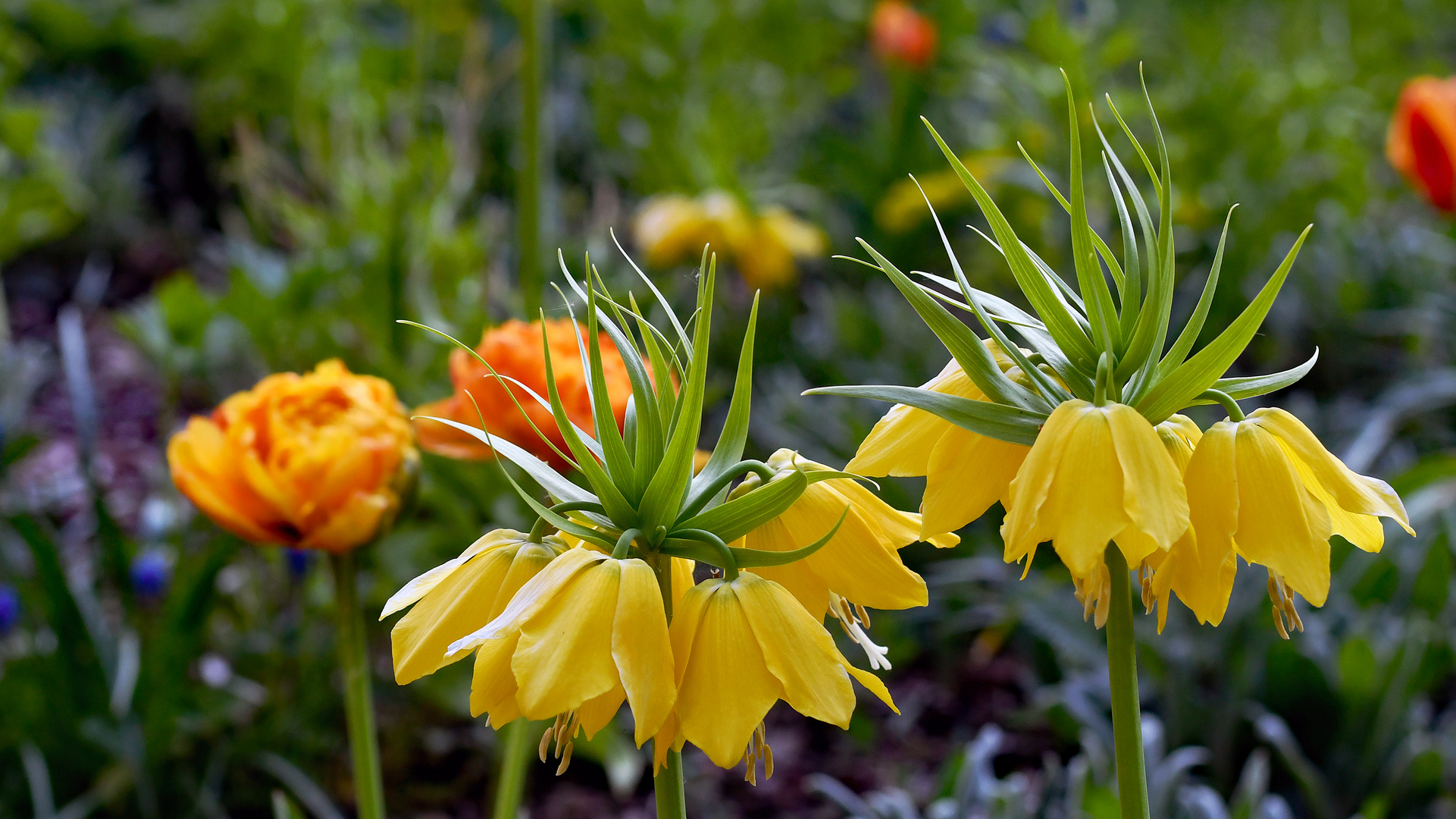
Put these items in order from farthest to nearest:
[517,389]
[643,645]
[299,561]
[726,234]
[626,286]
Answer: [726,234]
[626,286]
[299,561]
[517,389]
[643,645]

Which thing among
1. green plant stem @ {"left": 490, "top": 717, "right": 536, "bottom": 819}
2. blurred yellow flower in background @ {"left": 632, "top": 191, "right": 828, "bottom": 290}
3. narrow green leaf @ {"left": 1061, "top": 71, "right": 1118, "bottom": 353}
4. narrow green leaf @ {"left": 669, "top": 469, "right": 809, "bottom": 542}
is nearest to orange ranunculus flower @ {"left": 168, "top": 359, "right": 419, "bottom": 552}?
green plant stem @ {"left": 490, "top": 717, "right": 536, "bottom": 819}

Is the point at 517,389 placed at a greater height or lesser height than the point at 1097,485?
lesser

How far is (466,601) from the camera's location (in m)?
0.43

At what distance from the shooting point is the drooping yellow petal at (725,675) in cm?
39

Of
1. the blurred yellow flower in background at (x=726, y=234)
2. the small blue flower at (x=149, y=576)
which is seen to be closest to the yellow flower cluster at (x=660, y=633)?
the small blue flower at (x=149, y=576)

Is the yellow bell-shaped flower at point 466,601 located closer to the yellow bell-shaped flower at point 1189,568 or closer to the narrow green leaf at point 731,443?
the narrow green leaf at point 731,443

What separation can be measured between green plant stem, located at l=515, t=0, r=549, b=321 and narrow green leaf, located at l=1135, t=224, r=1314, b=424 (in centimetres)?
103

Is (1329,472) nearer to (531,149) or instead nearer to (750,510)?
(750,510)

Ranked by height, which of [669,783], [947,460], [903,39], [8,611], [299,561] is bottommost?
[8,611]

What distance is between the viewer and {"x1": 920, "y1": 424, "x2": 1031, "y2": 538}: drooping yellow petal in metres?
0.44

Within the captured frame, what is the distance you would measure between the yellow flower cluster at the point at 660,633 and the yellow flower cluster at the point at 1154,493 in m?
0.04

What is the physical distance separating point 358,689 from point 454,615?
31cm

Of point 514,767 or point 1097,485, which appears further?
point 514,767

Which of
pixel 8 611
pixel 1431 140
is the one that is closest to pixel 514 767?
pixel 8 611
